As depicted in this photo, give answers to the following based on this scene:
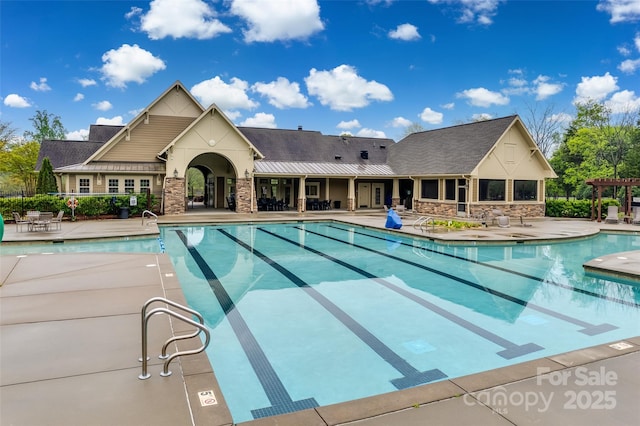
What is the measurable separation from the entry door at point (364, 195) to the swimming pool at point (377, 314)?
1688cm

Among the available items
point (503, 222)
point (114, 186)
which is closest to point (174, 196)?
point (114, 186)

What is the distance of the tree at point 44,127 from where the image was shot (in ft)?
163

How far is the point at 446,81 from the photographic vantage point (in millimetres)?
42594

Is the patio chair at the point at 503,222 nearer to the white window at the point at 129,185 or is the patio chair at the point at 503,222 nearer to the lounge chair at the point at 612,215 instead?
the lounge chair at the point at 612,215

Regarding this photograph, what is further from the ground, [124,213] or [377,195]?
[377,195]

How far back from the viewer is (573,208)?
85.1ft

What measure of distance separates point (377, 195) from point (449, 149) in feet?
22.9

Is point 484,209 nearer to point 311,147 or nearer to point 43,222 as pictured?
point 311,147

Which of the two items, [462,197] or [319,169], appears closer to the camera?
[462,197]

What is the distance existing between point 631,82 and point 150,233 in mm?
47440

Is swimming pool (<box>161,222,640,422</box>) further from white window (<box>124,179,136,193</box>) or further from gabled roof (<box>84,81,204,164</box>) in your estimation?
gabled roof (<box>84,81,204,164</box>)

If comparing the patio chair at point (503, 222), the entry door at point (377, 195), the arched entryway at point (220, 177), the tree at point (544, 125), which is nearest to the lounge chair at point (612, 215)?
the patio chair at point (503, 222)

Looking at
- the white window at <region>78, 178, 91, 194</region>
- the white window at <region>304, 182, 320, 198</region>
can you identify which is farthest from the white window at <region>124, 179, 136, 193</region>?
the white window at <region>304, 182, 320, 198</region>

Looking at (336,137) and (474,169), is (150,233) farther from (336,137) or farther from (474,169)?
(336,137)
